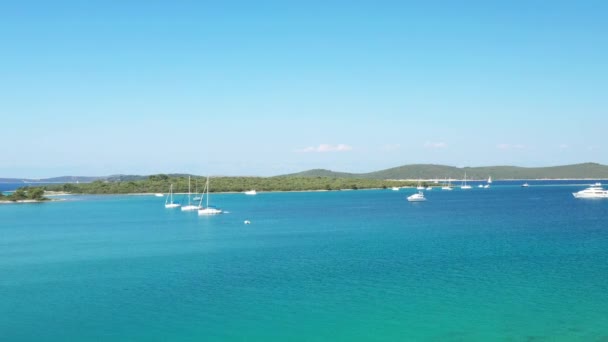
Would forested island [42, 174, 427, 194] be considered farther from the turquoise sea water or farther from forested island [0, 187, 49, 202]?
the turquoise sea water

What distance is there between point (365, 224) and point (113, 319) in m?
44.0

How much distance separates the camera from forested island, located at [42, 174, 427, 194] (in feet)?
513

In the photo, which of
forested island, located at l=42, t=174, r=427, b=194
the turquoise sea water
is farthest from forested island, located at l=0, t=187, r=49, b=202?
the turquoise sea water

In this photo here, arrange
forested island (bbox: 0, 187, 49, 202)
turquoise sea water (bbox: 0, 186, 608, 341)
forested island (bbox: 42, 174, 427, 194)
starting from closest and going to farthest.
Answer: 1. turquoise sea water (bbox: 0, 186, 608, 341)
2. forested island (bbox: 0, 187, 49, 202)
3. forested island (bbox: 42, 174, 427, 194)

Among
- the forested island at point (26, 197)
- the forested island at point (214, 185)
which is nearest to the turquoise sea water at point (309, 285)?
the forested island at point (26, 197)

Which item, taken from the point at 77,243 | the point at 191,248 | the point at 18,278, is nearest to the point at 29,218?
the point at 77,243

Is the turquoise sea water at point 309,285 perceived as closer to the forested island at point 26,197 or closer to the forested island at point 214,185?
the forested island at point 26,197

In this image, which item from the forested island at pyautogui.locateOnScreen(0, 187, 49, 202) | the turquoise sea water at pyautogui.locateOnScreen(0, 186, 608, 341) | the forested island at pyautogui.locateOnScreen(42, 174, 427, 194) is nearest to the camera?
→ the turquoise sea water at pyautogui.locateOnScreen(0, 186, 608, 341)

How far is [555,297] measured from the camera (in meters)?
26.3

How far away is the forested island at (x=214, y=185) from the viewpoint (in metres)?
156

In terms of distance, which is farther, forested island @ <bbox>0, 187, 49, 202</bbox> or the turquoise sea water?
forested island @ <bbox>0, 187, 49, 202</bbox>

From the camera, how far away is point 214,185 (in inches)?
6427

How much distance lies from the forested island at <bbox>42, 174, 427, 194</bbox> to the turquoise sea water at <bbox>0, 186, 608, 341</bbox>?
10138 cm

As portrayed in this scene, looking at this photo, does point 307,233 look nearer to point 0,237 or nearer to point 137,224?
point 137,224
